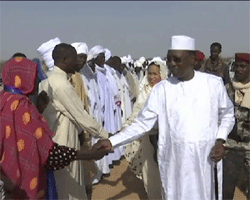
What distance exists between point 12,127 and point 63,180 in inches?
64.4

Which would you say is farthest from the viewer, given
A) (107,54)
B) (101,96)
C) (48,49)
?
(107,54)

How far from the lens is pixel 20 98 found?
8.85 feet

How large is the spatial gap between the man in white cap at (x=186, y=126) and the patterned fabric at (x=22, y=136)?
646 mm

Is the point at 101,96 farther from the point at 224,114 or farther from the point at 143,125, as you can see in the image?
the point at 224,114

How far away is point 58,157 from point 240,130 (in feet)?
7.35

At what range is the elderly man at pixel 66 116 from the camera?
382cm

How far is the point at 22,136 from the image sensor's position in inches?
106

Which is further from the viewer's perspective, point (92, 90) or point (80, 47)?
point (92, 90)

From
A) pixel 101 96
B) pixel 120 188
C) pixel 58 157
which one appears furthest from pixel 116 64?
pixel 58 157

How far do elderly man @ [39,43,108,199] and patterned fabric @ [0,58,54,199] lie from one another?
983 mm

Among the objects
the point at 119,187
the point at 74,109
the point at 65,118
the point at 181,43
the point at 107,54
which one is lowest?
the point at 119,187

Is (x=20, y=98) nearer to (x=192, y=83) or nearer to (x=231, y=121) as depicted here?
(x=192, y=83)

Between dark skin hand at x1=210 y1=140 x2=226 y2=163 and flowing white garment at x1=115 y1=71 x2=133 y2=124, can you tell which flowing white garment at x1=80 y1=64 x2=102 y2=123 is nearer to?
flowing white garment at x1=115 y1=71 x2=133 y2=124

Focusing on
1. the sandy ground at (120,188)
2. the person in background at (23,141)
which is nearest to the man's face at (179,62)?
the person in background at (23,141)
